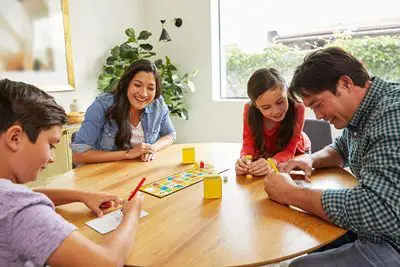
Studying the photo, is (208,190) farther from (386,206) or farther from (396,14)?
(396,14)

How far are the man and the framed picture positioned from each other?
9.08 ft

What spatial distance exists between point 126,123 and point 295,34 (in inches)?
89.1

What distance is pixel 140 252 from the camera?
88 centimetres

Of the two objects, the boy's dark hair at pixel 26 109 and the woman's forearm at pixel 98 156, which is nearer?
the boy's dark hair at pixel 26 109

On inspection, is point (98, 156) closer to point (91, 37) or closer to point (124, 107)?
point (124, 107)

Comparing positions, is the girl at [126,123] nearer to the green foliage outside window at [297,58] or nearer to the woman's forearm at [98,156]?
the woman's forearm at [98,156]

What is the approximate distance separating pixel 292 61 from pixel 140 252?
3023 mm

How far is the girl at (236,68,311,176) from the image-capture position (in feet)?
5.52

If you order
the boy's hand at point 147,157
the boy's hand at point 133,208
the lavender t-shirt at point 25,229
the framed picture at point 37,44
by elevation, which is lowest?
the boy's hand at point 147,157

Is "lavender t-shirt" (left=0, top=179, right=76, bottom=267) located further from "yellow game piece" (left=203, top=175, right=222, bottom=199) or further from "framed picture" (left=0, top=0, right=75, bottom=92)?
"framed picture" (left=0, top=0, right=75, bottom=92)

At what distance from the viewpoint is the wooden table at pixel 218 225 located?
2.83 ft

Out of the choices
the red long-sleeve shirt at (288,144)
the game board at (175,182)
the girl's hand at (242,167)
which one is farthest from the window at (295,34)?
the game board at (175,182)

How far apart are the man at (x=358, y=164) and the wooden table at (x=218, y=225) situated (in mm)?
70

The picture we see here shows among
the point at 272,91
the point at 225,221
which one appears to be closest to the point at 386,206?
the point at 225,221
